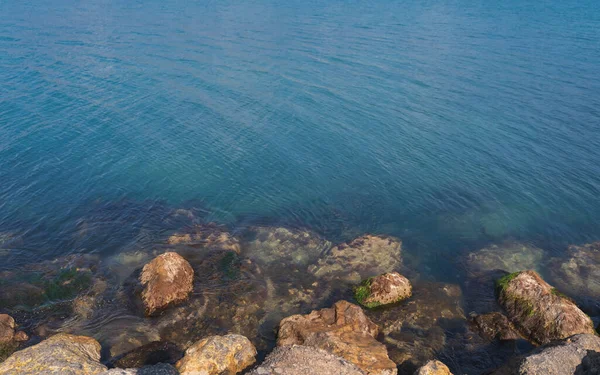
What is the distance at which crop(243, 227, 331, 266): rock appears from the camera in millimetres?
29897

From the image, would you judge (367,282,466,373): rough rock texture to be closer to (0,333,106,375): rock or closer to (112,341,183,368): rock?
(112,341,183,368): rock

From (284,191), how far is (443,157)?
55.3 ft

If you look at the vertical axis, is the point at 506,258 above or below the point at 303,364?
below

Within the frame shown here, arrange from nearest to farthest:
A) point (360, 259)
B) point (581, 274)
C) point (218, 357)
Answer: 1. point (218, 357)
2. point (581, 274)
3. point (360, 259)

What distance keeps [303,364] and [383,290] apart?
34.6 feet

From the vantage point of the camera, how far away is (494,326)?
2366cm

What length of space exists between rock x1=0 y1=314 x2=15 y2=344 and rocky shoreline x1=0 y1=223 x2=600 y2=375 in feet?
0.22

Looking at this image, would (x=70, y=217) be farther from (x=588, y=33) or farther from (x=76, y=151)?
(x=588, y=33)

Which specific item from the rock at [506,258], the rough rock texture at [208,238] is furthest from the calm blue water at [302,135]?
the rough rock texture at [208,238]

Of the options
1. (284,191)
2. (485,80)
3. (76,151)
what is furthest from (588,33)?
(76,151)

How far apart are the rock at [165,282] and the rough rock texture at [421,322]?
1132 centimetres

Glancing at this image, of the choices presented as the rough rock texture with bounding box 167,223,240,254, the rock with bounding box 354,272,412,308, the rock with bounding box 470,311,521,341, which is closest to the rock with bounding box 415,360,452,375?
the rock with bounding box 470,311,521,341

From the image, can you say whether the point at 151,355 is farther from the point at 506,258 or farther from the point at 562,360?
the point at 506,258

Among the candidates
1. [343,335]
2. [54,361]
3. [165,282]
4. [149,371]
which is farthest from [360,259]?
[54,361]
